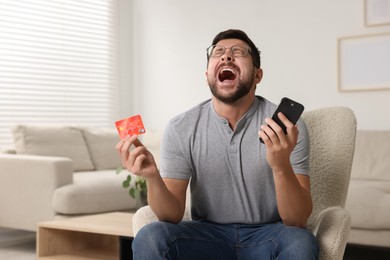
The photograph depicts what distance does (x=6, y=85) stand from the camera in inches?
185

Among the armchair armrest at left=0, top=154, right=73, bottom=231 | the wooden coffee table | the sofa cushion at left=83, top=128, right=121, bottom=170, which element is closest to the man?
the wooden coffee table

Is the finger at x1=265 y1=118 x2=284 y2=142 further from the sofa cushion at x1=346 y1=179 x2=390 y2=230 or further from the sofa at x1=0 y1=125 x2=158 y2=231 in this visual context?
the sofa at x1=0 y1=125 x2=158 y2=231

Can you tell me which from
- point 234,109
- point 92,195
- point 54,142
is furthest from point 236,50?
point 54,142

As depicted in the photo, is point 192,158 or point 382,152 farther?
point 382,152

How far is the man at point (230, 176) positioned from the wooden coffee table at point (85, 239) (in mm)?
944

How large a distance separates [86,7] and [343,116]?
152 inches

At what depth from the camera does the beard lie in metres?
1.97

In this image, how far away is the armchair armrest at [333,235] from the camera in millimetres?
1700

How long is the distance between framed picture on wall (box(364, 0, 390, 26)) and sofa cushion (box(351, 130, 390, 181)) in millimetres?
865

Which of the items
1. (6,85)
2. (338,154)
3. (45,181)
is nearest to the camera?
(338,154)

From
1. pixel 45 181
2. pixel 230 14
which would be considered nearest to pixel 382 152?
pixel 230 14

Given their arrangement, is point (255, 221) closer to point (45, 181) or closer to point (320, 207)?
point (320, 207)

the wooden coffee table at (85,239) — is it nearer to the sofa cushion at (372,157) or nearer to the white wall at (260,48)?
the sofa cushion at (372,157)

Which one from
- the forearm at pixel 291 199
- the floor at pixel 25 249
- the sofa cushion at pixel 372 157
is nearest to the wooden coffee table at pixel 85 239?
the floor at pixel 25 249
